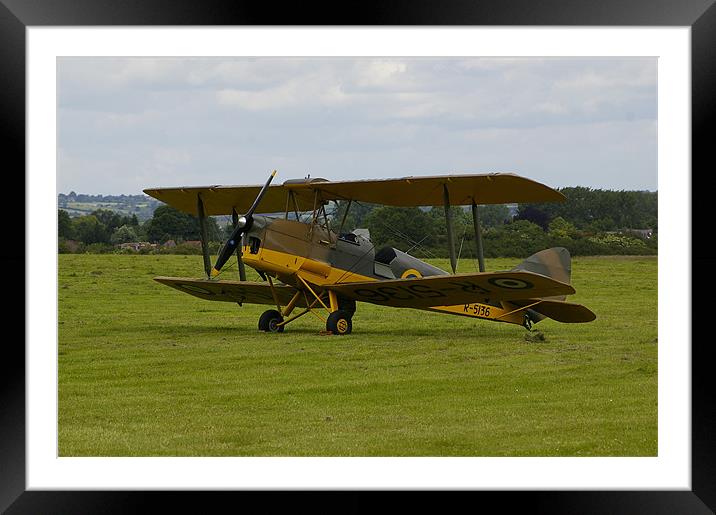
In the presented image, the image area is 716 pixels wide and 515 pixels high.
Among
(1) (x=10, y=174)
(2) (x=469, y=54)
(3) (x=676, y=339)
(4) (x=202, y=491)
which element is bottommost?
(4) (x=202, y=491)

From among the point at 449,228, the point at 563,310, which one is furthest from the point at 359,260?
the point at 563,310

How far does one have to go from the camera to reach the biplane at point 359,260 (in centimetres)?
1190

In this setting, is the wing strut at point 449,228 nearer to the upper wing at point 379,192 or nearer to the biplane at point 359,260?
the biplane at point 359,260

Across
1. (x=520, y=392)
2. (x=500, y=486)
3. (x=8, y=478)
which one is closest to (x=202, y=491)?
(x=8, y=478)

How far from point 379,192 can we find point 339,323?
1.93 metres

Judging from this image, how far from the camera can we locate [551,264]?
526 inches

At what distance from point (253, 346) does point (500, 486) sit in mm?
6220

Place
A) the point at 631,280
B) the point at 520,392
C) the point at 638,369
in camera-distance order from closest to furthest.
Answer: the point at 520,392, the point at 638,369, the point at 631,280

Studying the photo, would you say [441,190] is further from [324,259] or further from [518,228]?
[518,228]

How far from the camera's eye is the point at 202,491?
236 inches

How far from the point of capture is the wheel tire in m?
12.8

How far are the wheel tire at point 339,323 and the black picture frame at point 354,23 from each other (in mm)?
6835

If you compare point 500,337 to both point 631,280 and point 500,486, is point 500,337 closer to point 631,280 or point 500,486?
point 500,486

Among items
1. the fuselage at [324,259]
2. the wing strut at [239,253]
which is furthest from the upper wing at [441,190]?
the wing strut at [239,253]
